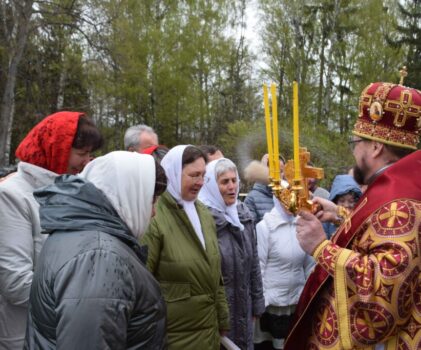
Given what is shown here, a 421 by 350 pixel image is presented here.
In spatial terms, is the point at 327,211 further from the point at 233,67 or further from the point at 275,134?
the point at 233,67

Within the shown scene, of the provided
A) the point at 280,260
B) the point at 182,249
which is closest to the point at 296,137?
the point at 182,249

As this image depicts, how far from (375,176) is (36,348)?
159 cm

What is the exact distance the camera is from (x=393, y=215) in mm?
2010

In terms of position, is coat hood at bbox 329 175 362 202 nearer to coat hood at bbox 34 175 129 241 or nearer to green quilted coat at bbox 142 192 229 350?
green quilted coat at bbox 142 192 229 350

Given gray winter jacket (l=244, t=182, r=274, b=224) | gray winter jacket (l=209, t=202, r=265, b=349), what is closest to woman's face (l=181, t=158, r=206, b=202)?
gray winter jacket (l=209, t=202, r=265, b=349)

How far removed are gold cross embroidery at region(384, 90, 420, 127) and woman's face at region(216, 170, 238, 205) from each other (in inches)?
70.9

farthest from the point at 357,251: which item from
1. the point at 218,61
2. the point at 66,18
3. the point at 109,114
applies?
the point at 218,61

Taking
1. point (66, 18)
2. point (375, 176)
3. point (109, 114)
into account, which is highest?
point (66, 18)

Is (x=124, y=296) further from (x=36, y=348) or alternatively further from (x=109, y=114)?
(x=109, y=114)

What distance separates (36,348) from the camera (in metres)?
1.59

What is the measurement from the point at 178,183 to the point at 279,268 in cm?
150

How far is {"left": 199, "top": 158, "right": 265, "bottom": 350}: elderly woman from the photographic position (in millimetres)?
3555

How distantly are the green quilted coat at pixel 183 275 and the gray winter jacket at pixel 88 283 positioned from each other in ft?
3.69

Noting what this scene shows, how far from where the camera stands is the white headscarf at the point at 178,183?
10.4 ft
